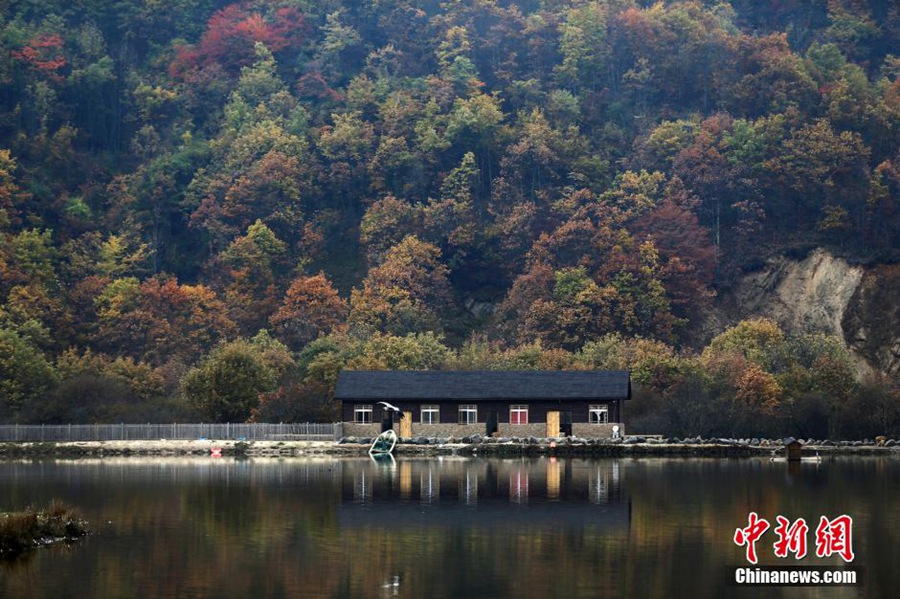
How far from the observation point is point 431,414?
93188mm

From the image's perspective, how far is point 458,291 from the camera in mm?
141125

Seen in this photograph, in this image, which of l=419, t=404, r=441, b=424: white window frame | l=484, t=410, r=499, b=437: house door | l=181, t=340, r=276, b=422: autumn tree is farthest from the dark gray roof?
l=181, t=340, r=276, b=422: autumn tree

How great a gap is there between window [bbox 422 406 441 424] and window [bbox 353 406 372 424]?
10.6ft

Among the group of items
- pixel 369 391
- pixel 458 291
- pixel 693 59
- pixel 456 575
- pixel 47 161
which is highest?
pixel 693 59

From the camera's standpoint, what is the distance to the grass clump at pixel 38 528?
43688 mm

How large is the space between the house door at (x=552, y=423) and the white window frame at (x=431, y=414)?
665cm

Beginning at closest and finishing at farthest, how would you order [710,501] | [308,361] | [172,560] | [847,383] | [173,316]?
1. [172,560]
2. [710,501]
3. [847,383]
4. [308,361]
5. [173,316]

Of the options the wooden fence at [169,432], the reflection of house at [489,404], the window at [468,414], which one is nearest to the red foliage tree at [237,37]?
the wooden fence at [169,432]

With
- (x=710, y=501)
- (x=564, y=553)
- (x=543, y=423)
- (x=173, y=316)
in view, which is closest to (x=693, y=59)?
(x=173, y=316)

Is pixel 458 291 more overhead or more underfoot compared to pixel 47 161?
more underfoot

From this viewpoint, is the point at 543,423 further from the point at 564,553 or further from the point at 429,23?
the point at 429,23

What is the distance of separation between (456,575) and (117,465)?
42051mm

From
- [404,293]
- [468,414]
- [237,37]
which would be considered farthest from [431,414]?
[237,37]

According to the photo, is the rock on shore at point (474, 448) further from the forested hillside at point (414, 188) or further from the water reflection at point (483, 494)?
the forested hillside at point (414, 188)
